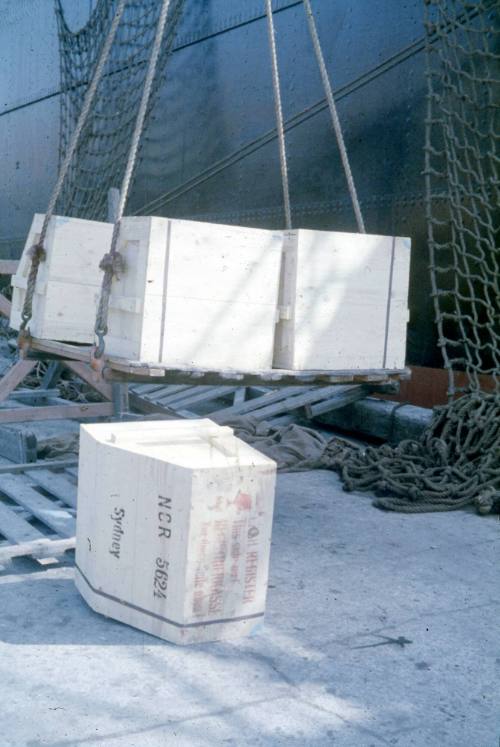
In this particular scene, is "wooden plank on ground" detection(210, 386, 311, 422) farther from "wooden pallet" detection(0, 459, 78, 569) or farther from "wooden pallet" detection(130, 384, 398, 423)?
"wooden pallet" detection(0, 459, 78, 569)

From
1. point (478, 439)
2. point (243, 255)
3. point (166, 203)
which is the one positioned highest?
point (166, 203)

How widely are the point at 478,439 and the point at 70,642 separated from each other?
10.0ft

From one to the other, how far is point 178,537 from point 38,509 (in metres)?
1.63

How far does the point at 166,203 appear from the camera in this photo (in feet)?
29.9

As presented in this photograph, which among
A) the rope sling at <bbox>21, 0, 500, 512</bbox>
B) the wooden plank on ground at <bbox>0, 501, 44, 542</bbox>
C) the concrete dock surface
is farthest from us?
the rope sling at <bbox>21, 0, 500, 512</bbox>

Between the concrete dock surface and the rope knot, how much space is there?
1231 mm

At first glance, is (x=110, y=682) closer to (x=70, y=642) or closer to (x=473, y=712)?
(x=70, y=642)

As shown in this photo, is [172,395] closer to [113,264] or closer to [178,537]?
[113,264]

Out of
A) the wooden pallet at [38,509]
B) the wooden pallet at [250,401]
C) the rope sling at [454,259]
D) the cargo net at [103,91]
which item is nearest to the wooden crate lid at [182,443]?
the rope sling at [454,259]

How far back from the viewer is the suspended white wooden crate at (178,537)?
2762 millimetres

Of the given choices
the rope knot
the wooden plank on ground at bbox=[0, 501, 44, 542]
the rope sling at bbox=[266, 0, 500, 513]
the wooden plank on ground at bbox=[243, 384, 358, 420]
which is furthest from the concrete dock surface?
the wooden plank on ground at bbox=[243, 384, 358, 420]

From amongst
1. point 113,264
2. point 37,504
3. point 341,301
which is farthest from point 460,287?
point 37,504

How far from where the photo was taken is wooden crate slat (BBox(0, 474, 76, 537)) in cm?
389

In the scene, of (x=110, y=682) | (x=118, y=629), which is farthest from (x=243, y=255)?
(x=110, y=682)
